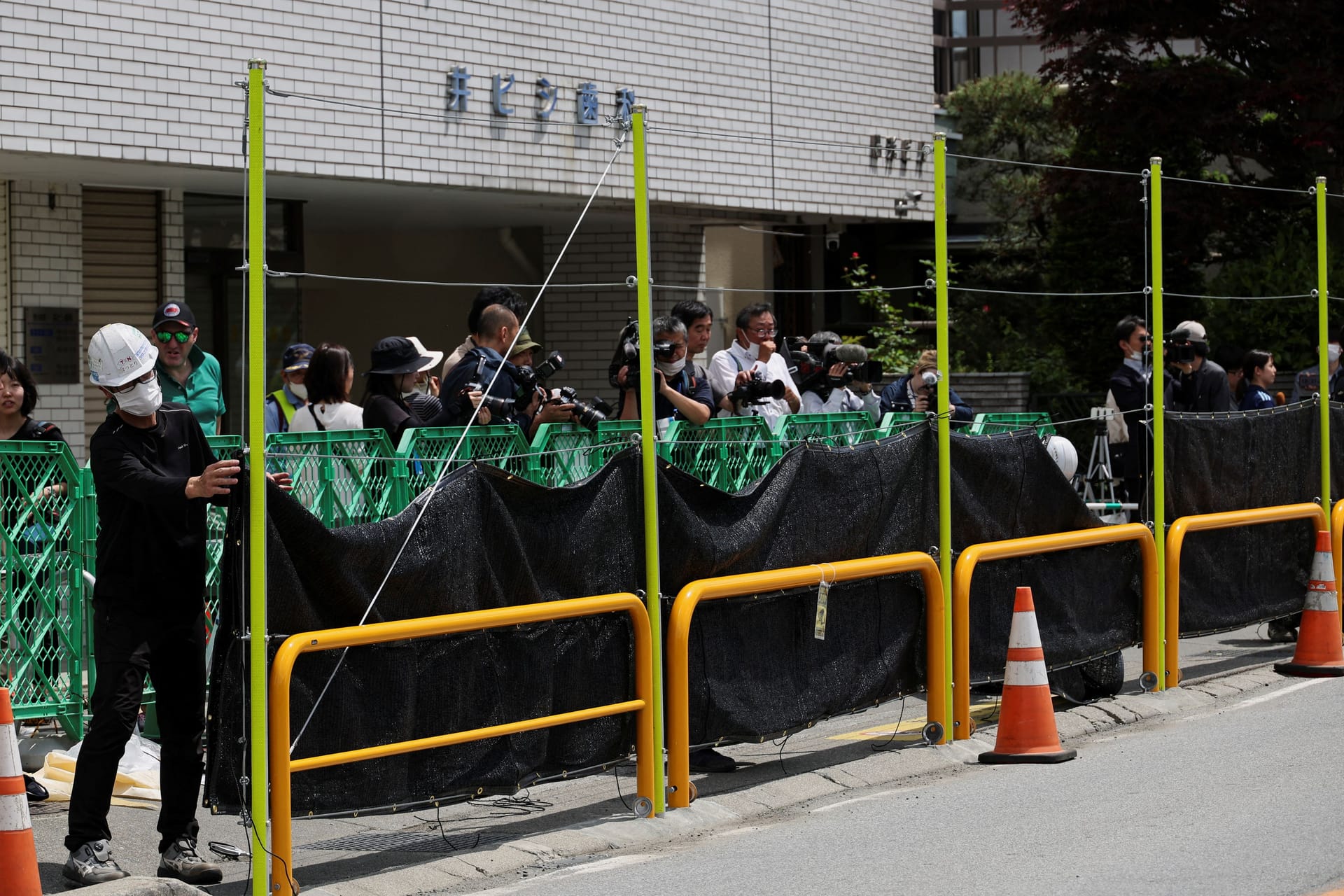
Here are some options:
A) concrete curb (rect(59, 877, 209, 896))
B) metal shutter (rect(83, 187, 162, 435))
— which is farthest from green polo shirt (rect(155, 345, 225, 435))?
metal shutter (rect(83, 187, 162, 435))

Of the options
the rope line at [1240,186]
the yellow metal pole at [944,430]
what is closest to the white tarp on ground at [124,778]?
the yellow metal pole at [944,430]

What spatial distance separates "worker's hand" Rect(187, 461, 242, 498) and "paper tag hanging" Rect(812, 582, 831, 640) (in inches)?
112

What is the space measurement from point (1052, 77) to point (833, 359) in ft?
38.5

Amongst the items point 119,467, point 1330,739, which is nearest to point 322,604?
point 119,467

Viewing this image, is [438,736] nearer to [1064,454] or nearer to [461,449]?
[461,449]

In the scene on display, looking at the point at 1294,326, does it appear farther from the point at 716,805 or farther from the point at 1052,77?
the point at 716,805

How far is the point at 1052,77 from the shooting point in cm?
2186

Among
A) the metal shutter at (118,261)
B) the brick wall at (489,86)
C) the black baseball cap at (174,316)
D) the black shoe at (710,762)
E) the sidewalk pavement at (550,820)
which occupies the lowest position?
the sidewalk pavement at (550,820)

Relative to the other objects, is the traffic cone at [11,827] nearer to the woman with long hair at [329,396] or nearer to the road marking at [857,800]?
the road marking at [857,800]

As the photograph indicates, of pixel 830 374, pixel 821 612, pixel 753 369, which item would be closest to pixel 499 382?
pixel 753 369

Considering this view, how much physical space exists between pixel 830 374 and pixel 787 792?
434 centimetres

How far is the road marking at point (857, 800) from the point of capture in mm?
7383

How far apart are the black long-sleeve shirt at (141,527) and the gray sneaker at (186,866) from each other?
2.69ft

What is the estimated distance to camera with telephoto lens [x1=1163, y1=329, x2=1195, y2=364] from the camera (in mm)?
12312
